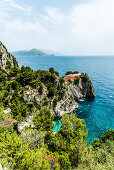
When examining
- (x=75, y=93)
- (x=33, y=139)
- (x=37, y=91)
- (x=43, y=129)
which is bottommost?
(x=75, y=93)

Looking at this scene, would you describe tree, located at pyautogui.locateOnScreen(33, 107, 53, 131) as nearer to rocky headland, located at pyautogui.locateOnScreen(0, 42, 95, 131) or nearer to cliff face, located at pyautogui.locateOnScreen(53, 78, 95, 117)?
rocky headland, located at pyautogui.locateOnScreen(0, 42, 95, 131)

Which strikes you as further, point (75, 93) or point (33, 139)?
point (75, 93)

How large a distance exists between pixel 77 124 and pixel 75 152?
6838 millimetres

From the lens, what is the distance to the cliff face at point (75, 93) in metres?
48.0

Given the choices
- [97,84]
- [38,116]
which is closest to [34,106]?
[38,116]

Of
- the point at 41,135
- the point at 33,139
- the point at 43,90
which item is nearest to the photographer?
the point at 33,139

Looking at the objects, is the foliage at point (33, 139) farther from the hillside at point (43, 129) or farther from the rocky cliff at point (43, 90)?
the rocky cliff at point (43, 90)

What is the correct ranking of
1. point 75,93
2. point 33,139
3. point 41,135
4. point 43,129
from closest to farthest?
1. point 33,139
2. point 41,135
3. point 43,129
4. point 75,93

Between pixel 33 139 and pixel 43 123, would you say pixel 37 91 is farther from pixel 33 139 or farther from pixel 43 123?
pixel 33 139

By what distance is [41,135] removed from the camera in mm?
21359

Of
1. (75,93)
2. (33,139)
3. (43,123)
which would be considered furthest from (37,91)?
(75,93)

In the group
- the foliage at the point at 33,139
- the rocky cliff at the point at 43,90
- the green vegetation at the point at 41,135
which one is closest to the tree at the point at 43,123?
the green vegetation at the point at 41,135

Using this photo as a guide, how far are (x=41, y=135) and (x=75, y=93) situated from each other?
4406 cm

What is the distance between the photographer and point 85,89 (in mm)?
65188
